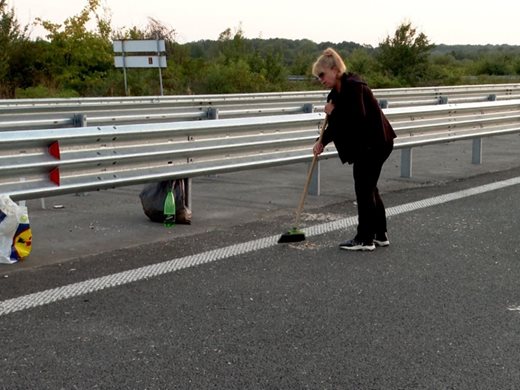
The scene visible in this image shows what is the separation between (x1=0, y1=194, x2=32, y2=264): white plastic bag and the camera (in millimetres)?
5445

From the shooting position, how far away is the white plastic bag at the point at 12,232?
5445 mm

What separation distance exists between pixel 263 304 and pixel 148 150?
2.42 meters

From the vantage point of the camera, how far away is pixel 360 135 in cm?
623

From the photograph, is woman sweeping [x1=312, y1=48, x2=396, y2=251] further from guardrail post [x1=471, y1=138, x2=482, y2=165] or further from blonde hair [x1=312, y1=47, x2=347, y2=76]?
guardrail post [x1=471, y1=138, x2=482, y2=165]

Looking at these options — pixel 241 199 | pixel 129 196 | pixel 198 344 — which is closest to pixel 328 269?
pixel 198 344

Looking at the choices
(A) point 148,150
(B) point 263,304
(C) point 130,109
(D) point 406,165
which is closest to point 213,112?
(C) point 130,109

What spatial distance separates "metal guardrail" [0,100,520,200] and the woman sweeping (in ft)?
4.01

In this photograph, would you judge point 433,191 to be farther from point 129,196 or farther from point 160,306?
point 160,306

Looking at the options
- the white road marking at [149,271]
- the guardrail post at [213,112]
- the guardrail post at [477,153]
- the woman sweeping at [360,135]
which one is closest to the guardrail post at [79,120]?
the guardrail post at [213,112]

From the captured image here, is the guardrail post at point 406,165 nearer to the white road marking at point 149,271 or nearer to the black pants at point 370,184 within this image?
the white road marking at point 149,271

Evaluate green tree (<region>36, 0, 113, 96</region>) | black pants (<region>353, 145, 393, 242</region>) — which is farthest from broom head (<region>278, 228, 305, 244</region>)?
green tree (<region>36, 0, 113, 96</region>)

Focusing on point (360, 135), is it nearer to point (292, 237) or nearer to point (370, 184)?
point (370, 184)

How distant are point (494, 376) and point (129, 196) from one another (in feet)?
18.6

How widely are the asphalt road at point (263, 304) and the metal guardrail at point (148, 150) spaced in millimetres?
499
